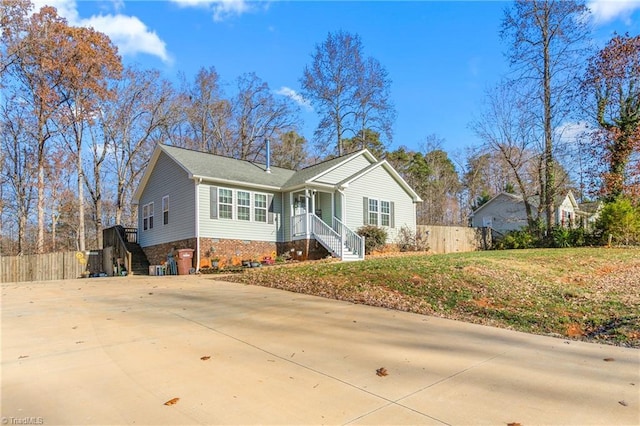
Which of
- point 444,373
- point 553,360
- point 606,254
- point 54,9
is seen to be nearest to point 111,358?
point 444,373

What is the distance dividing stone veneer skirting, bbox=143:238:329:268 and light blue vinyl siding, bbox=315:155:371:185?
313 cm

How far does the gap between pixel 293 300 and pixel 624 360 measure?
5.30 meters

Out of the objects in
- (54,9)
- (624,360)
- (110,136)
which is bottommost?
(624,360)

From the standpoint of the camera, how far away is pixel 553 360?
4.43m

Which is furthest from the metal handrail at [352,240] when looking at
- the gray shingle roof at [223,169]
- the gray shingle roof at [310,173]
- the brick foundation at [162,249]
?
the brick foundation at [162,249]

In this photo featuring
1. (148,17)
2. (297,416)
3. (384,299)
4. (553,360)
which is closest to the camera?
(297,416)

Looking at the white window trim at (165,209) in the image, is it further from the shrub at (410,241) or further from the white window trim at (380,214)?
the shrub at (410,241)

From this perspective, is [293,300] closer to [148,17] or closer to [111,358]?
[111,358]

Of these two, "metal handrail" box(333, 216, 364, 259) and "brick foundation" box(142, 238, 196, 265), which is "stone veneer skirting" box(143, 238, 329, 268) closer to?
"brick foundation" box(142, 238, 196, 265)

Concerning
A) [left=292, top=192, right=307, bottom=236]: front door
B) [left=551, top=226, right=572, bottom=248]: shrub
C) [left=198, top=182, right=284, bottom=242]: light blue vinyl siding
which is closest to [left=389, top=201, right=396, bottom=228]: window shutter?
[left=292, top=192, right=307, bottom=236]: front door

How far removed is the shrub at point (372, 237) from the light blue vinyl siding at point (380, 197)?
59 cm

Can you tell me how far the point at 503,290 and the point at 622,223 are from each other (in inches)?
565

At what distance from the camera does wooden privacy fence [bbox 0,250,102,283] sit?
18328mm

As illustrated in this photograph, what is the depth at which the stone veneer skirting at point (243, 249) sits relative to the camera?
52.2 ft
